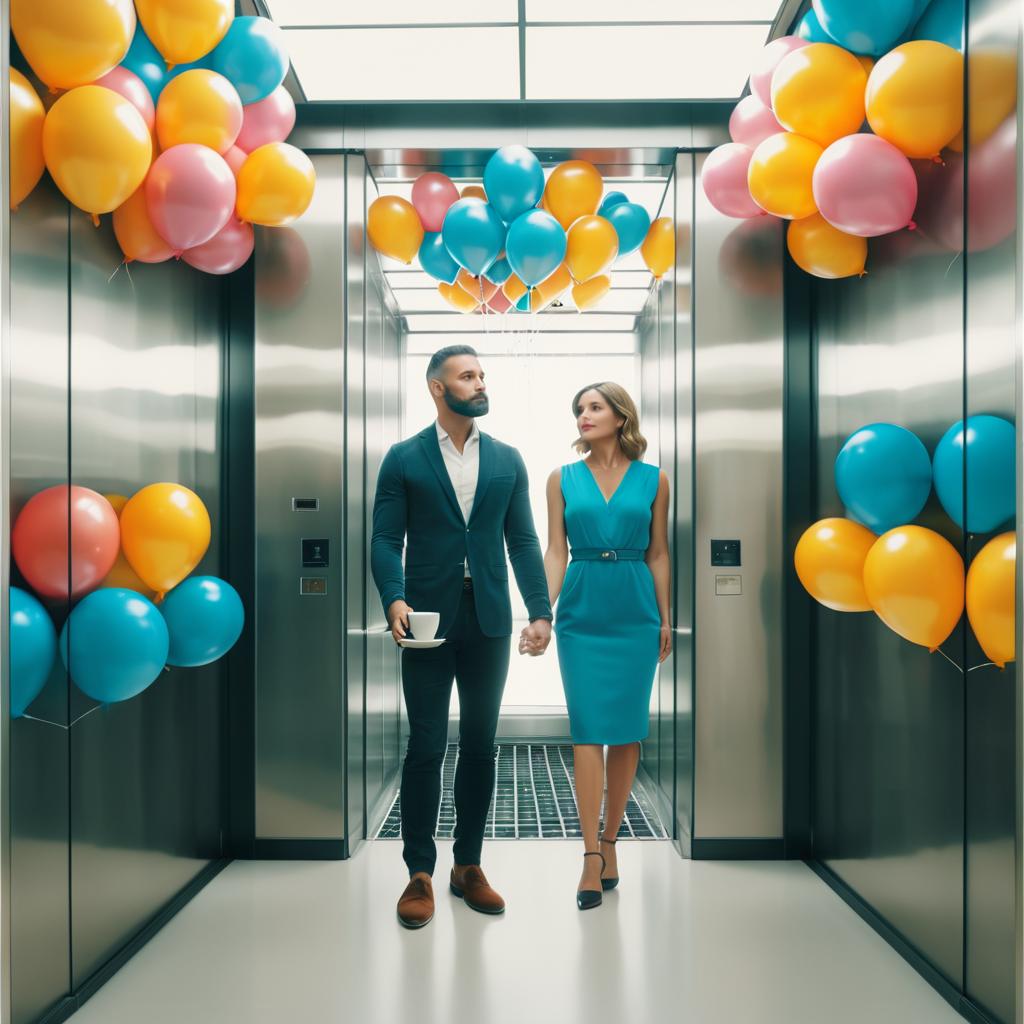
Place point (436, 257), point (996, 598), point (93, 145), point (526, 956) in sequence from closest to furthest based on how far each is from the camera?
1. point (996, 598)
2. point (93, 145)
3. point (526, 956)
4. point (436, 257)

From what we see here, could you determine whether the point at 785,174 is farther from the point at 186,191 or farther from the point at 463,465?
the point at 186,191

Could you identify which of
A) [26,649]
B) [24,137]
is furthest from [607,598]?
[24,137]

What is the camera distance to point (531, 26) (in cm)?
280

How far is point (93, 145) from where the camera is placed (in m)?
1.84

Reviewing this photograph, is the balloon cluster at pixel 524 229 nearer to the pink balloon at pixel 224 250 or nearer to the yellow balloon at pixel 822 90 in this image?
the pink balloon at pixel 224 250

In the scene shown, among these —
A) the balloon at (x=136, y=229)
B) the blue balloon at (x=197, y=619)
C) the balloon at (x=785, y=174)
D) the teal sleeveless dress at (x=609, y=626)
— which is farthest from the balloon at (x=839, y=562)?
the balloon at (x=136, y=229)

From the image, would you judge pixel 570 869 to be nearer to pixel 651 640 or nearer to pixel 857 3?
pixel 651 640

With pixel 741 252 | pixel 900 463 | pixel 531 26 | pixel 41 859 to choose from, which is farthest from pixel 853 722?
pixel 531 26

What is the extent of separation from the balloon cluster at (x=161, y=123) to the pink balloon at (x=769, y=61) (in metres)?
1.42

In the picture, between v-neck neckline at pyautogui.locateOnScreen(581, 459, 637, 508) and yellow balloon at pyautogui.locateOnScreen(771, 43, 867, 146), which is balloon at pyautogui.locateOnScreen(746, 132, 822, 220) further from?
v-neck neckline at pyautogui.locateOnScreen(581, 459, 637, 508)

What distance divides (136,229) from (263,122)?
0.65 metres

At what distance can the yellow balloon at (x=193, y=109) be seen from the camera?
7.20 ft

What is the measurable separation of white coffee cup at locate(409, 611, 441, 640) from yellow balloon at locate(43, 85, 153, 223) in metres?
1.26

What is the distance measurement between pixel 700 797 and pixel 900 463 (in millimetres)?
1553
